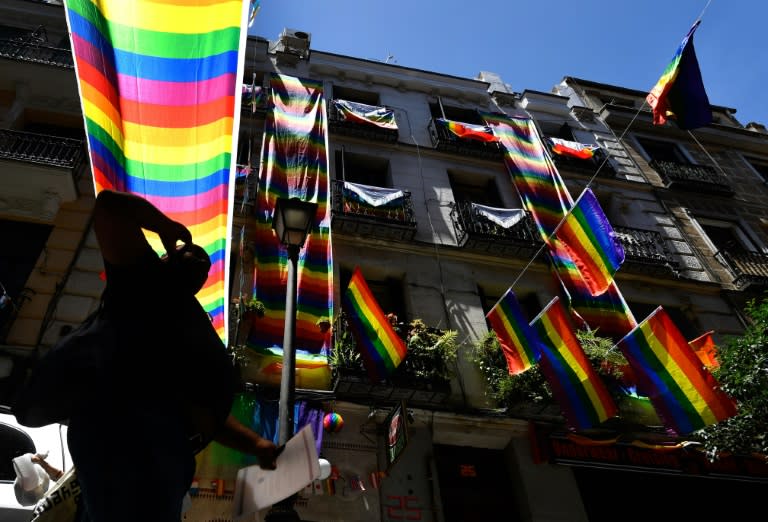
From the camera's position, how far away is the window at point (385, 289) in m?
Answer: 11.5

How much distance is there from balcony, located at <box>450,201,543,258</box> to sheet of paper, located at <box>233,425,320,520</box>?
35.3 ft

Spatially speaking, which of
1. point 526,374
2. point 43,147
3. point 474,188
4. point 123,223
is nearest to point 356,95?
point 474,188

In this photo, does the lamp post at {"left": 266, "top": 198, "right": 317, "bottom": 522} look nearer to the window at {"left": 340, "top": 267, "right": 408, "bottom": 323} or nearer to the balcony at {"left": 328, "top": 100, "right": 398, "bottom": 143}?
the window at {"left": 340, "top": 267, "right": 408, "bottom": 323}

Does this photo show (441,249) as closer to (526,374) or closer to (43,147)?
(526,374)

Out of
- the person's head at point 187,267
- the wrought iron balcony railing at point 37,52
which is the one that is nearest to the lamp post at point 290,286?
the person's head at point 187,267

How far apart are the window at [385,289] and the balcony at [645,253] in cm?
627

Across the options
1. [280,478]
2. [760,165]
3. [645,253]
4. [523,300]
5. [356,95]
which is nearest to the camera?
[280,478]

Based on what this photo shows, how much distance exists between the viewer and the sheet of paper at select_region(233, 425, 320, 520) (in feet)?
6.72

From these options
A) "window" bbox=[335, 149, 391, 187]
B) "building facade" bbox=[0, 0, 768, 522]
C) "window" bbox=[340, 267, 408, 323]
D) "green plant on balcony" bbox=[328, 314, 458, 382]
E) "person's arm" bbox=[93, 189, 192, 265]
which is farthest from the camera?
"window" bbox=[335, 149, 391, 187]

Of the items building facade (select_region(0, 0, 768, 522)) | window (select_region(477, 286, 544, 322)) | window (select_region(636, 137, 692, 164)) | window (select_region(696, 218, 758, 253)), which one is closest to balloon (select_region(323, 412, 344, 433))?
building facade (select_region(0, 0, 768, 522))

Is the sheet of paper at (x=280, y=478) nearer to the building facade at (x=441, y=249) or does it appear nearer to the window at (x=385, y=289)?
the building facade at (x=441, y=249)

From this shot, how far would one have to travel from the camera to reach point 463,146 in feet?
51.6

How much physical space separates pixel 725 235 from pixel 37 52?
2096 cm

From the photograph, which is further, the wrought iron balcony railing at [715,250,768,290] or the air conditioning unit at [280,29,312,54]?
the air conditioning unit at [280,29,312,54]
